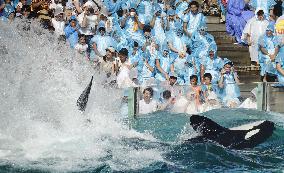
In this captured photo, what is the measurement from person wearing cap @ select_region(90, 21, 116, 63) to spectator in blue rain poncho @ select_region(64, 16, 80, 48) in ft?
1.75

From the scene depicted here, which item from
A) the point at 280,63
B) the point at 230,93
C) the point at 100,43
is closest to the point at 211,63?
the point at 280,63

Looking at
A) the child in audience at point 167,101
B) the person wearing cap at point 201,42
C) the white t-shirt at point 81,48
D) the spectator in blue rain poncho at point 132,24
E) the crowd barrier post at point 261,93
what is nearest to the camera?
the child in audience at point 167,101

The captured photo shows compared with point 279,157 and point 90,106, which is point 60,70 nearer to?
point 90,106

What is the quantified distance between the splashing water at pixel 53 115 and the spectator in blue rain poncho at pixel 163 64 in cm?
158

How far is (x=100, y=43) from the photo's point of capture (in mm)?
15250

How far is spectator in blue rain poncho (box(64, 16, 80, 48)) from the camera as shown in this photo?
1560cm

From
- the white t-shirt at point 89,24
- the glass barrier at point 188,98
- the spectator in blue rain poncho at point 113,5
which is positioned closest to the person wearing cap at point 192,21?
the spectator in blue rain poncho at point 113,5

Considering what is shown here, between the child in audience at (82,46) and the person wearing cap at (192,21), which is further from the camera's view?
the person wearing cap at (192,21)

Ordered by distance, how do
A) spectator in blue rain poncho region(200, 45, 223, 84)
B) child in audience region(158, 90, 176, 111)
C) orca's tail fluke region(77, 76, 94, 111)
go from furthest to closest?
spectator in blue rain poncho region(200, 45, 223, 84) < child in audience region(158, 90, 176, 111) < orca's tail fluke region(77, 76, 94, 111)

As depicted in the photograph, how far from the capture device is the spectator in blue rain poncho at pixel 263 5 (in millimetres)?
16414

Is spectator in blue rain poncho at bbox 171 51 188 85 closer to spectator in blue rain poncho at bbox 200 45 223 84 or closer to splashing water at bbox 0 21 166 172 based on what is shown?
spectator in blue rain poncho at bbox 200 45 223 84

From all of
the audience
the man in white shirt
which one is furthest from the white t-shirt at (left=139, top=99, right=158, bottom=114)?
the man in white shirt

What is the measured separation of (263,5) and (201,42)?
219cm

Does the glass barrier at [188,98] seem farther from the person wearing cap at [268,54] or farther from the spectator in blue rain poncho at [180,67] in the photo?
the person wearing cap at [268,54]
